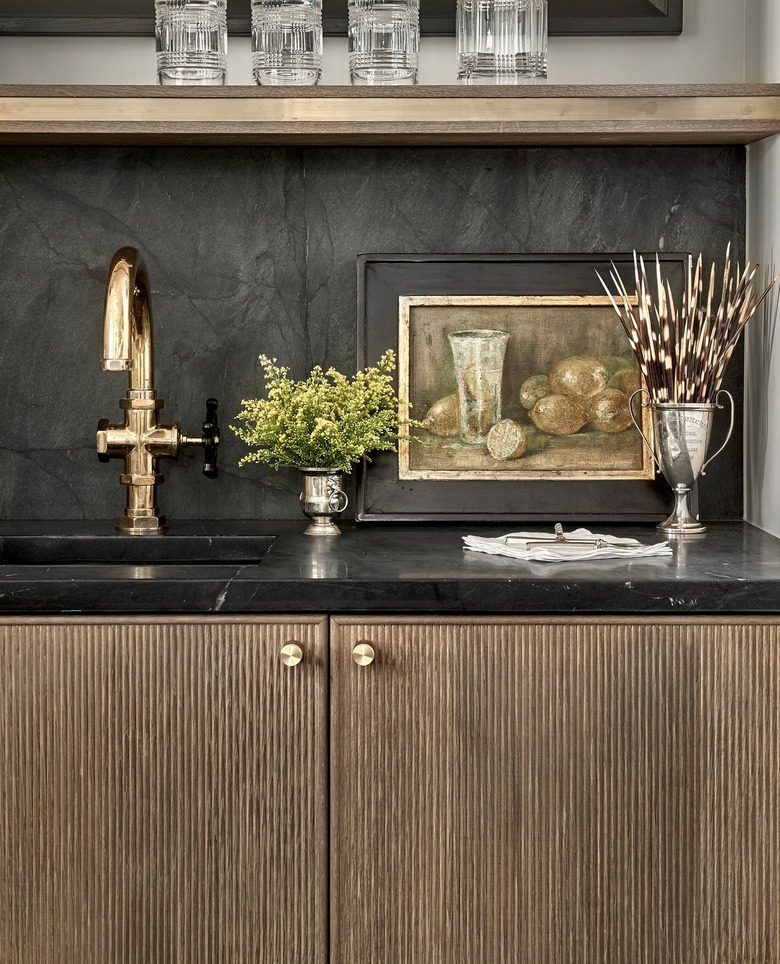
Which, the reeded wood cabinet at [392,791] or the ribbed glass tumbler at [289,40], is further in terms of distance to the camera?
the ribbed glass tumbler at [289,40]

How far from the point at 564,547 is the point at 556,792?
34 centimetres

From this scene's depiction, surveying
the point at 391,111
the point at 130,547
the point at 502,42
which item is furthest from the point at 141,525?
the point at 502,42

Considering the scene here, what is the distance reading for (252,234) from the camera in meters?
1.78

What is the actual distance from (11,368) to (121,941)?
1001 mm

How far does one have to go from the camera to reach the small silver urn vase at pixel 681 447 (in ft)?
5.20

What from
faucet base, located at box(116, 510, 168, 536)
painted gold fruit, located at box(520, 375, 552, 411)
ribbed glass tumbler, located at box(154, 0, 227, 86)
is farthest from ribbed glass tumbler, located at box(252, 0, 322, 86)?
faucet base, located at box(116, 510, 168, 536)

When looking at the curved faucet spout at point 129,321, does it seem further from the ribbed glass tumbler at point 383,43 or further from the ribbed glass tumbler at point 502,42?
the ribbed glass tumbler at point 502,42

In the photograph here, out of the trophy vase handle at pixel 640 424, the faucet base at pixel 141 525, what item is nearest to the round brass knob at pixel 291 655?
the faucet base at pixel 141 525

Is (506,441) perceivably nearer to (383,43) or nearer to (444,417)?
(444,417)

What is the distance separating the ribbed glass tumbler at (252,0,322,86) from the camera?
5.30 feet

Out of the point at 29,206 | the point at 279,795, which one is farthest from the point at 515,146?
the point at 279,795

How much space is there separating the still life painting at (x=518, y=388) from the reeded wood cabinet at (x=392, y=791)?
55 cm

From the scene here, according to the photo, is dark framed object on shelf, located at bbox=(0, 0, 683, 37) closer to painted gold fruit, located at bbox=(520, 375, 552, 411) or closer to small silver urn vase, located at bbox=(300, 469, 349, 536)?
painted gold fruit, located at bbox=(520, 375, 552, 411)

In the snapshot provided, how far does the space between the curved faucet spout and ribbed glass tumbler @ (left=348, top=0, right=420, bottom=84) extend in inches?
18.6
